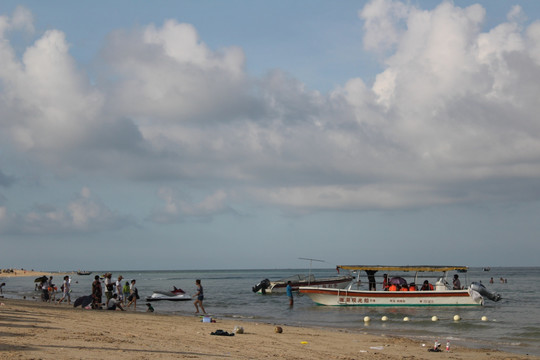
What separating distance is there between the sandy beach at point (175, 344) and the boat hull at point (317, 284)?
26.4 m

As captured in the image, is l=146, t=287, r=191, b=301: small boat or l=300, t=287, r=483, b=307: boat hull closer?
l=300, t=287, r=483, b=307: boat hull

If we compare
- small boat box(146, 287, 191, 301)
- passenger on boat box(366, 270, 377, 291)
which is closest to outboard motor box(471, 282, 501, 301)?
passenger on boat box(366, 270, 377, 291)

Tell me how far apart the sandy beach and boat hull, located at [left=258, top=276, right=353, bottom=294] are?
26.4 meters

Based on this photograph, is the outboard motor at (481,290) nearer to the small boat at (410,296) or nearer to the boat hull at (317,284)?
the small boat at (410,296)

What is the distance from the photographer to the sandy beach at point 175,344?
428 inches

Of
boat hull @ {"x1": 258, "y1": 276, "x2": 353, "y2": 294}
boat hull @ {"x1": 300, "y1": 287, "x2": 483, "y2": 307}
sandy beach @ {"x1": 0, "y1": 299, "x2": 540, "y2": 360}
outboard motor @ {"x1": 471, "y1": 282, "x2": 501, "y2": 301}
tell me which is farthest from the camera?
boat hull @ {"x1": 258, "y1": 276, "x2": 353, "y2": 294}

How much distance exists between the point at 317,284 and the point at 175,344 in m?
34.7

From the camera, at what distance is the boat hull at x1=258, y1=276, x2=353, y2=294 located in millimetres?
46969

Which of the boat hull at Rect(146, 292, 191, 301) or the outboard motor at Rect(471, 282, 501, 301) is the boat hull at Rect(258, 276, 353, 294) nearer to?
the boat hull at Rect(146, 292, 191, 301)

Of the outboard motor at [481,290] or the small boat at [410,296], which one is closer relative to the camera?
the small boat at [410,296]

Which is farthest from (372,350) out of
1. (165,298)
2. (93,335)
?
(165,298)

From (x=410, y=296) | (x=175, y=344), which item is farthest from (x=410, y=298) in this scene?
(x=175, y=344)

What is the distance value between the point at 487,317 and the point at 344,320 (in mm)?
7816

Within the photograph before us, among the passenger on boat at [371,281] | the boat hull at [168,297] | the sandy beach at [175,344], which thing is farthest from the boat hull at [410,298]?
the sandy beach at [175,344]
